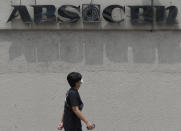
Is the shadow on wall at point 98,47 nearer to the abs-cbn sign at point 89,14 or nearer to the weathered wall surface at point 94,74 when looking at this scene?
the weathered wall surface at point 94,74

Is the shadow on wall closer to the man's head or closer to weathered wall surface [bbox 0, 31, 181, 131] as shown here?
weathered wall surface [bbox 0, 31, 181, 131]

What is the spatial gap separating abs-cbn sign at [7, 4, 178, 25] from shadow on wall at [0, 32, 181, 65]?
27 centimetres

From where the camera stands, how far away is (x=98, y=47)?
7.83 meters

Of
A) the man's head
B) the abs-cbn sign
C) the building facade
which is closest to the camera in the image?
the man's head

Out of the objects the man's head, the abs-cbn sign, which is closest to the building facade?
the abs-cbn sign

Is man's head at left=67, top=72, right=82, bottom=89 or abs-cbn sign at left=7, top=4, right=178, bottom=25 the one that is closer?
man's head at left=67, top=72, right=82, bottom=89

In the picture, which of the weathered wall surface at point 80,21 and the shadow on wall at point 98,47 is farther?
the shadow on wall at point 98,47

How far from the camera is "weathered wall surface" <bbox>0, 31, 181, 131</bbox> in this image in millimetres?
7820

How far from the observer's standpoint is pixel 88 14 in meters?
7.65

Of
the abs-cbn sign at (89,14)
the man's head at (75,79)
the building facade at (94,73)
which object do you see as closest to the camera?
the man's head at (75,79)

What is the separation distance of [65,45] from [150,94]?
67.2 inches

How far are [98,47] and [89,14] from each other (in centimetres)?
60

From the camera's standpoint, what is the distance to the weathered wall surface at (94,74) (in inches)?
308

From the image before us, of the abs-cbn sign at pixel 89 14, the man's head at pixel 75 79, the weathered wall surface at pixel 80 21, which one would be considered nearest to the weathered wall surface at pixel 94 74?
the weathered wall surface at pixel 80 21
